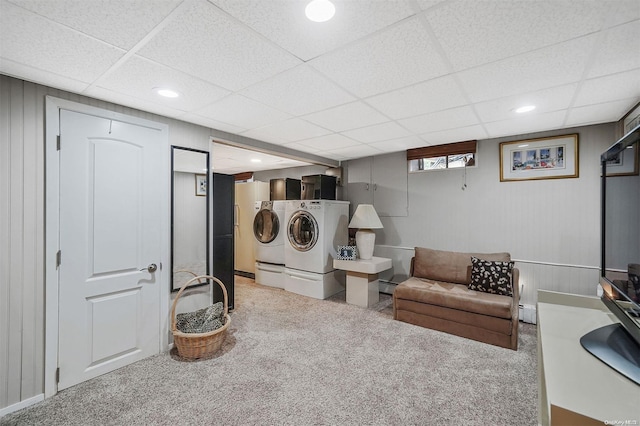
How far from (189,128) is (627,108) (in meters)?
4.29

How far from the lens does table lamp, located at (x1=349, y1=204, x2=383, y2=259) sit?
14.1 ft

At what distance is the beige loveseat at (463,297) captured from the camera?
2877mm

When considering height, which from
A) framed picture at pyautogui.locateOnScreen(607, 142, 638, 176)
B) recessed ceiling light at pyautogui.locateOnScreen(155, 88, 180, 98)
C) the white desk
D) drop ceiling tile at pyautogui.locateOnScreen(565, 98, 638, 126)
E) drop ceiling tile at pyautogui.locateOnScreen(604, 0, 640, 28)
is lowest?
the white desk

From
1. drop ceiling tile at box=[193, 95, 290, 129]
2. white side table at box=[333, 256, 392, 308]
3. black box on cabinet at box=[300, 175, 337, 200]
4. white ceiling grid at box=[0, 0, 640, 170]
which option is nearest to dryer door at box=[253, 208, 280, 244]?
black box on cabinet at box=[300, 175, 337, 200]

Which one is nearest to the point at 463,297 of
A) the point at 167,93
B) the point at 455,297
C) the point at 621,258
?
the point at 455,297

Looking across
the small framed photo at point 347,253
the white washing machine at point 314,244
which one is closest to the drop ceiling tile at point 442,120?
the white washing machine at point 314,244

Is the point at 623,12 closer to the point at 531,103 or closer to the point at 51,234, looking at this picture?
the point at 531,103

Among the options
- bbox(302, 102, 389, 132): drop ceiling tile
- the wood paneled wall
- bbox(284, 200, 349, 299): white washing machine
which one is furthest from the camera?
bbox(284, 200, 349, 299): white washing machine

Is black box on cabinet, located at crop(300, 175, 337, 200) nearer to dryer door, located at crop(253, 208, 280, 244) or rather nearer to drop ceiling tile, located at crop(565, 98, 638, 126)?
dryer door, located at crop(253, 208, 280, 244)

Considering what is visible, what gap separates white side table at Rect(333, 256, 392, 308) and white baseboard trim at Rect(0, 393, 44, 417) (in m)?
3.31

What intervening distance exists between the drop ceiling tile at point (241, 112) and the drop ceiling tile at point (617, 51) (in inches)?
90.8

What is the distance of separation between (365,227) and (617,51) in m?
3.05

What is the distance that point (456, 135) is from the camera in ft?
11.8

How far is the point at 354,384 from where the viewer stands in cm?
225
